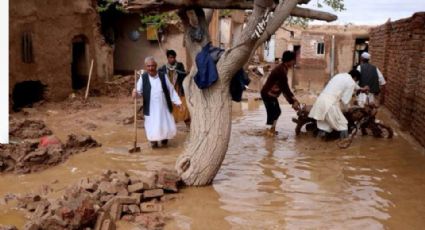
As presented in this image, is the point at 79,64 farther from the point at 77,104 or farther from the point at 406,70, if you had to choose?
the point at 406,70

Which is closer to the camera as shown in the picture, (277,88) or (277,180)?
(277,180)

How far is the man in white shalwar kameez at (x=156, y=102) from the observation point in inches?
331

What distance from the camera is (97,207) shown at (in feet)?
16.6

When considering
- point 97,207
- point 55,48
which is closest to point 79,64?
point 55,48

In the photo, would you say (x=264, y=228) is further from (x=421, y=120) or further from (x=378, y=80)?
(x=378, y=80)

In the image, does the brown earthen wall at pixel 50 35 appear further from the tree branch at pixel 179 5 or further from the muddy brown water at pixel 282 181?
the tree branch at pixel 179 5

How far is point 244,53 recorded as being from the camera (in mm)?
6066

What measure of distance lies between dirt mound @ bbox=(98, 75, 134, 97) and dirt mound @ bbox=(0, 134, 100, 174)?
27.4 ft

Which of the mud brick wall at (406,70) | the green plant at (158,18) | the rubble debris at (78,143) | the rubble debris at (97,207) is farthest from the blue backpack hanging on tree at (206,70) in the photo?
the green plant at (158,18)

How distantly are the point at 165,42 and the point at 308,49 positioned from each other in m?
11.8

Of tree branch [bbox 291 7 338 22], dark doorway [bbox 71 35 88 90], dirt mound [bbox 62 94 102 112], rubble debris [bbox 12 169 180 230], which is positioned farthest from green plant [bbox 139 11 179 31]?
rubble debris [bbox 12 169 180 230]

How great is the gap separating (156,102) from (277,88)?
2597 millimetres

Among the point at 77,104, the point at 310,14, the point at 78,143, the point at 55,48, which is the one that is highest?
the point at 310,14

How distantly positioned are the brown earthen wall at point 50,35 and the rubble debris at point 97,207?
7.95 metres
